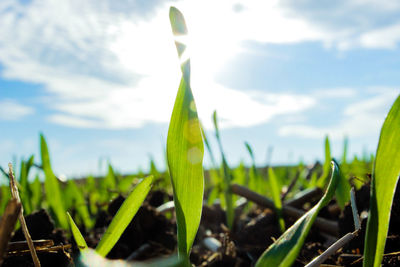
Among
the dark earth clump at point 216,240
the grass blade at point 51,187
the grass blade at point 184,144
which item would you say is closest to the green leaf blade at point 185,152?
the grass blade at point 184,144

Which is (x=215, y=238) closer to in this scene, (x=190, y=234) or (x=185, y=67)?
(x=190, y=234)

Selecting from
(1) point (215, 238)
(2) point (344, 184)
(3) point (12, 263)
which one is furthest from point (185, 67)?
(1) point (215, 238)

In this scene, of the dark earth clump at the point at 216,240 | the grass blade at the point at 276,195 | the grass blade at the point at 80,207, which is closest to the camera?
the dark earth clump at the point at 216,240

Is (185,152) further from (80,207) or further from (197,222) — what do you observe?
(80,207)

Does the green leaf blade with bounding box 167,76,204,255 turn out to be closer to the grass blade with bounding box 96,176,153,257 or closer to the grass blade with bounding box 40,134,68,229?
the grass blade with bounding box 96,176,153,257

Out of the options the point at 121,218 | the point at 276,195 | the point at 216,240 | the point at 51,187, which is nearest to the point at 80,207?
the point at 51,187

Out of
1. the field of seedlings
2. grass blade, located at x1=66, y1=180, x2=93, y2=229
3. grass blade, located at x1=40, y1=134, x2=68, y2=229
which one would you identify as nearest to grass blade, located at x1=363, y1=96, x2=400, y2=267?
the field of seedlings

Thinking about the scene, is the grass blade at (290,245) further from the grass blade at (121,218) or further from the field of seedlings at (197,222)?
the grass blade at (121,218)
